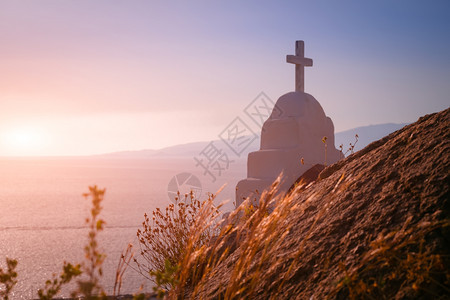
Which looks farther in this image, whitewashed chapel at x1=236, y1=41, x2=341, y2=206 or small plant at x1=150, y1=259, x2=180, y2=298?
whitewashed chapel at x1=236, y1=41, x2=341, y2=206

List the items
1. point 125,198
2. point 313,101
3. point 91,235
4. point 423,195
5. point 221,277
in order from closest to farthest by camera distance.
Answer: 1. point 91,235
2. point 423,195
3. point 221,277
4. point 313,101
5. point 125,198

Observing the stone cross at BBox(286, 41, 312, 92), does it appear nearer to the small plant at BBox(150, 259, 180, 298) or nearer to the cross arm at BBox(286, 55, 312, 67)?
the cross arm at BBox(286, 55, 312, 67)

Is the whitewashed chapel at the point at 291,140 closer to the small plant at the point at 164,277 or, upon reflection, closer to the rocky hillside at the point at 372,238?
the rocky hillside at the point at 372,238

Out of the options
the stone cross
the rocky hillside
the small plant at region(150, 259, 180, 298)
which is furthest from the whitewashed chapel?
the small plant at region(150, 259, 180, 298)

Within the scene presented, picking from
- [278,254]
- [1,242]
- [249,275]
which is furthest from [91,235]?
[1,242]

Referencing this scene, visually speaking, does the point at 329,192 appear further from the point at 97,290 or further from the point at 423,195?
the point at 97,290

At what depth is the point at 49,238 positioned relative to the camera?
40.9ft

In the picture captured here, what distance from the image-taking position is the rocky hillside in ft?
4.88

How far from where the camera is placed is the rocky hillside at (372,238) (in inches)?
58.6

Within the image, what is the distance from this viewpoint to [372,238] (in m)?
1.76

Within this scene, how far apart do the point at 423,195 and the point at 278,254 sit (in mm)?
786

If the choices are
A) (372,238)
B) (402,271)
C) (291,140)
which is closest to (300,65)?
(291,140)

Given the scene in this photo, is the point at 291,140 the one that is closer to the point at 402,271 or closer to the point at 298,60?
the point at 298,60

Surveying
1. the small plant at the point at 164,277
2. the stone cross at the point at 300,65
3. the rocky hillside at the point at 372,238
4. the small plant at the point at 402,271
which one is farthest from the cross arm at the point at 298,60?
the small plant at the point at 164,277
